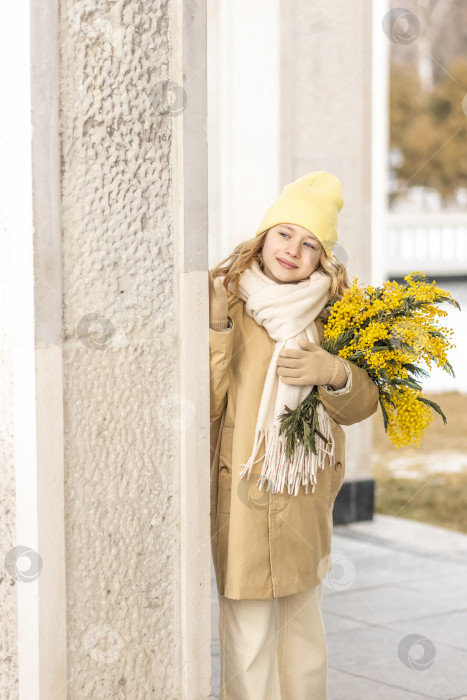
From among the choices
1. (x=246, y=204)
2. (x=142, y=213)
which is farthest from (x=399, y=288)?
(x=246, y=204)

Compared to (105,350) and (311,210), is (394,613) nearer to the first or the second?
(311,210)

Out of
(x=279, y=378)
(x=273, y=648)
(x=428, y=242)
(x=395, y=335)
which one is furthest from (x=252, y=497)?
(x=428, y=242)

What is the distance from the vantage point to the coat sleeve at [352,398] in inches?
116

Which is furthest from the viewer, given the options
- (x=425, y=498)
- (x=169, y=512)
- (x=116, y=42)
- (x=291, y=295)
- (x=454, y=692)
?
(x=425, y=498)

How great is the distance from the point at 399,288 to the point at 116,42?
1088mm

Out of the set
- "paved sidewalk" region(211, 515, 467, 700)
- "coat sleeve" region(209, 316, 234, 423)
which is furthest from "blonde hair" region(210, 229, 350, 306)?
"paved sidewalk" region(211, 515, 467, 700)

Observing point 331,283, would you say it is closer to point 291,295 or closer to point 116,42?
point 291,295

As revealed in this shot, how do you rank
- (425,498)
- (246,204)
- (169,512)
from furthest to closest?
(425,498) < (246,204) < (169,512)

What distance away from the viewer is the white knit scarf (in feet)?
9.68

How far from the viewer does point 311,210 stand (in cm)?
303

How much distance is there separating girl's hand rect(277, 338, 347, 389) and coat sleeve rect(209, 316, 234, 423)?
0.50ft

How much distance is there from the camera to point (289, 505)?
299cm

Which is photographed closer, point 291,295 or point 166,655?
point 166,655

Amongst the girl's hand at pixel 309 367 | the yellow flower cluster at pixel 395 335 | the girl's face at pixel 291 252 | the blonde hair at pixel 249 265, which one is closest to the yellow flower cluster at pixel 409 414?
the yellow flower cluster at pixel 395 335
